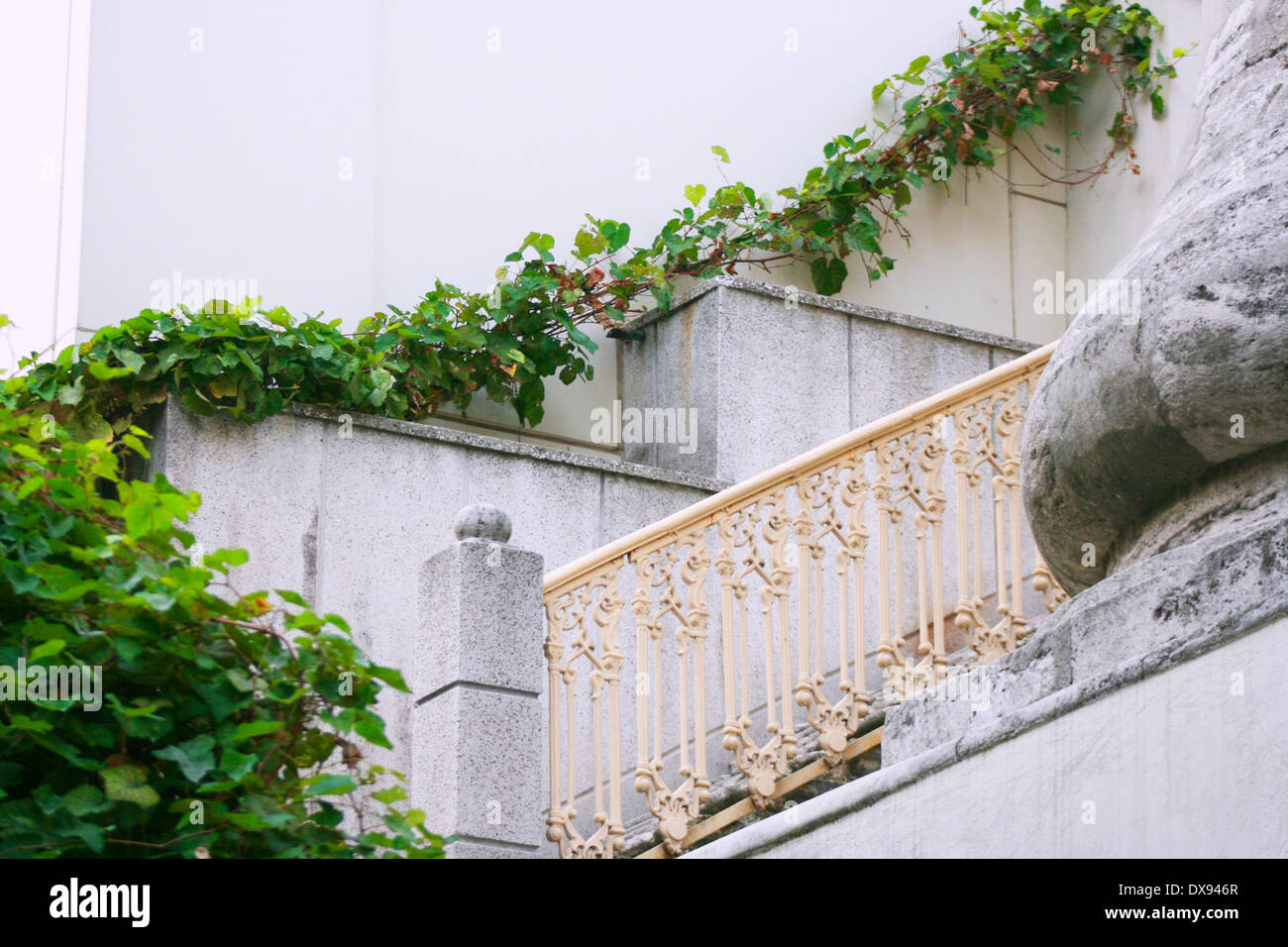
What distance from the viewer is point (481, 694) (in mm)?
5945

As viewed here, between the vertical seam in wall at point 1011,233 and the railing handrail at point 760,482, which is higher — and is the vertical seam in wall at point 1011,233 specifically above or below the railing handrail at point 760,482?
above

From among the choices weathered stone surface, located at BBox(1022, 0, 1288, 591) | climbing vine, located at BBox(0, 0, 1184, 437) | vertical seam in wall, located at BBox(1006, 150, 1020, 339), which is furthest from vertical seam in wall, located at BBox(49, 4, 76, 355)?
vertical seam in wall, located at BBox(1006, 150, 1020, 339)

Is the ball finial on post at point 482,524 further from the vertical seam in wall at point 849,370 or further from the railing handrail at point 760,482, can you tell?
the vertical seam in wall at point 849,370

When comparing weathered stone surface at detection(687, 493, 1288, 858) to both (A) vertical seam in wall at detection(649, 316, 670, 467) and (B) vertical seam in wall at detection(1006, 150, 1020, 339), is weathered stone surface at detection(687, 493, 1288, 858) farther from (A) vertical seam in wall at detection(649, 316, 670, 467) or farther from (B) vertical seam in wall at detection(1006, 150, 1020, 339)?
(B) vertical seam in wall at detection(1006, 150, 1020, 339)

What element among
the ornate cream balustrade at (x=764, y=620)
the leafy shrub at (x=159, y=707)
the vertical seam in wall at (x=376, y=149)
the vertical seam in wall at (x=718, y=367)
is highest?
the vertical seam in wall at (x=376, y=149)

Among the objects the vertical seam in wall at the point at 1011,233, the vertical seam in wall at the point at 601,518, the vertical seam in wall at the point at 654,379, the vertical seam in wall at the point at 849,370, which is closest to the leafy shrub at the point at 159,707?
the vertical seam in wall at the point at 601,518

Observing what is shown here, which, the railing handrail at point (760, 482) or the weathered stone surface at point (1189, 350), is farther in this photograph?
the railing handrail at point (760, 482)

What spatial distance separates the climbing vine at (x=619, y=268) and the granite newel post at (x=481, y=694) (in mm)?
2137

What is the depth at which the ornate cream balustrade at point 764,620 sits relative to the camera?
645 centimetres

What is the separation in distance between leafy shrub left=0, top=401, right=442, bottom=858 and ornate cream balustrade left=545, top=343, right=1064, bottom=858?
264cm

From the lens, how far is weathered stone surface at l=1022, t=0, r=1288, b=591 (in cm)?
493

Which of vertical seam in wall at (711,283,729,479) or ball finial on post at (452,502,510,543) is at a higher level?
vertical seam in wall at (711,283,729,479)

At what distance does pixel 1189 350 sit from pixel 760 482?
2.14 m
